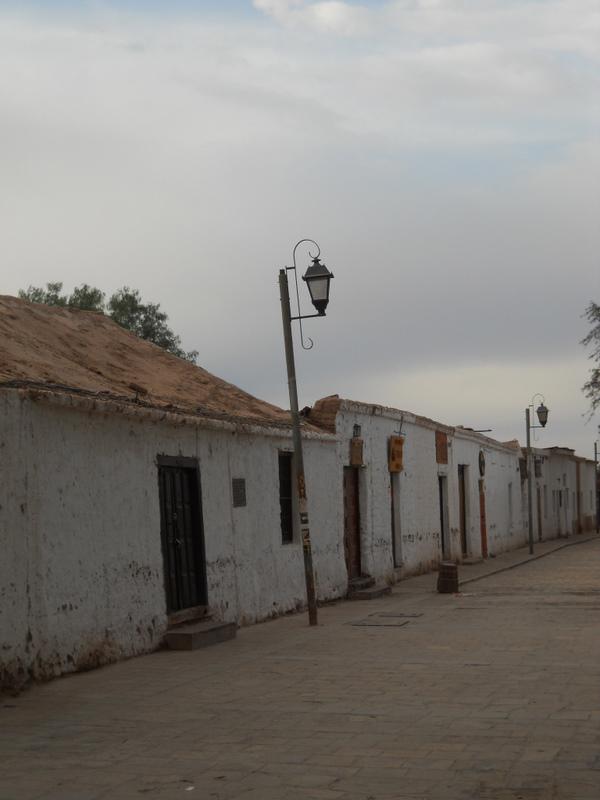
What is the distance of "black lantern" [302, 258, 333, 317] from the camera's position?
15.2 metres

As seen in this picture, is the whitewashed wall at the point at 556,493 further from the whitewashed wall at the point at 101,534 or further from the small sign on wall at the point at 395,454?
the whitewashed wall at the point at 101,534

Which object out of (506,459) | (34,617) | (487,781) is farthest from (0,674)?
(506,459)

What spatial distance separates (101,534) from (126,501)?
69cm

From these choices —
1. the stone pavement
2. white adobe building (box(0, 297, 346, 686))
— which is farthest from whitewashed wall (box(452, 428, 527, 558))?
the stone pavement

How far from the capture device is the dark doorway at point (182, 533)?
43.9 ft

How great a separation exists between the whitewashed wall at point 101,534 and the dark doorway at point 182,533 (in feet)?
0.52

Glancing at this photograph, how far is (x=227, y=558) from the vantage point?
14.9 metres

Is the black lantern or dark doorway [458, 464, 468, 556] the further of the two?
dark doorway [458, 464, 468, 556]

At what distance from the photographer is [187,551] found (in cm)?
1398

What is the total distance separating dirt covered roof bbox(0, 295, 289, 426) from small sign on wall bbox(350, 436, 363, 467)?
4.58 feet

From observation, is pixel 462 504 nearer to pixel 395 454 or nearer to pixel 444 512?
pixel 444 512

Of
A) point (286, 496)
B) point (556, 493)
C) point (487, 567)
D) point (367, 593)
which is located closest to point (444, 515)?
point (487, 567)

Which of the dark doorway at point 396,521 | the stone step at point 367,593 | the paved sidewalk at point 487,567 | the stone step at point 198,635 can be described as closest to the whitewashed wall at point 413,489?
the dark doorway at point 396,521

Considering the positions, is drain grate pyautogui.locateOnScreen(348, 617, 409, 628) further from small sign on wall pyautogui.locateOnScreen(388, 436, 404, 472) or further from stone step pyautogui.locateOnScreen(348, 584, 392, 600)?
small sign on wall pyautogui.locateOnScreen(388, 436, 404, 472)
